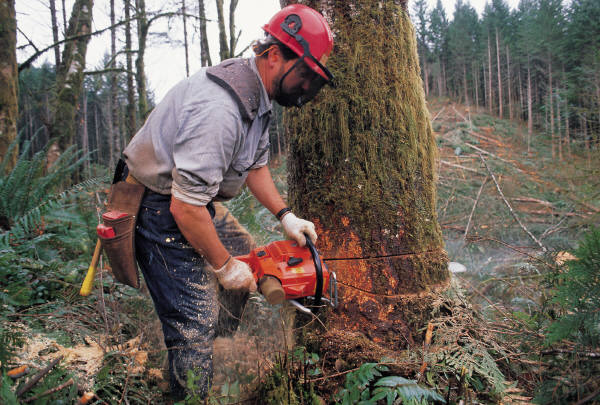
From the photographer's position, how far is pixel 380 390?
163 centimetres

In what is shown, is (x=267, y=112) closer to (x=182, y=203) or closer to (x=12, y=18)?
(x=182, y=203)

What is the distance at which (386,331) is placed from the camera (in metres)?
2.13

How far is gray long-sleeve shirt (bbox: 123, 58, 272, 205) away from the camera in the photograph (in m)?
1.82

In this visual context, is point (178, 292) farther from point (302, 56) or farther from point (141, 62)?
point (141, 62)

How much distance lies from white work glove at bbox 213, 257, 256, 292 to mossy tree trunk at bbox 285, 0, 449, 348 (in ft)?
1.71

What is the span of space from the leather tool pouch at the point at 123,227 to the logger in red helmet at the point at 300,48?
109cm

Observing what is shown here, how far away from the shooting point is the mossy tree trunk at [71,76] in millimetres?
8297

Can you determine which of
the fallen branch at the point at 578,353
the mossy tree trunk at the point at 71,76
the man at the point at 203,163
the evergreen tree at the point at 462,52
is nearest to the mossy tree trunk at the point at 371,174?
the man at the point at 203,163

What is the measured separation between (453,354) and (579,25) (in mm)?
38125

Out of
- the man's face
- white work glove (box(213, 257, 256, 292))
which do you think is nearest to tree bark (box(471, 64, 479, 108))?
the man's face

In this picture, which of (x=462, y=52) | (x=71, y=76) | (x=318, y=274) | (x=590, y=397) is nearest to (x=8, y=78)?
(x=71, y=76)

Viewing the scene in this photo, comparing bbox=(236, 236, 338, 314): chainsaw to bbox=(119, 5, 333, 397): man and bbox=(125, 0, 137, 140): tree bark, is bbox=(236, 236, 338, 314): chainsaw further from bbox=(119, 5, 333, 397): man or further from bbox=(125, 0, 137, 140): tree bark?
bbox=(125, 0, 137, 140): tree bark

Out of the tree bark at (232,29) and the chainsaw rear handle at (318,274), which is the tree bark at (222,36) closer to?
the tree bark at (232,29)

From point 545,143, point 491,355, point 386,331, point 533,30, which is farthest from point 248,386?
point 533,30
